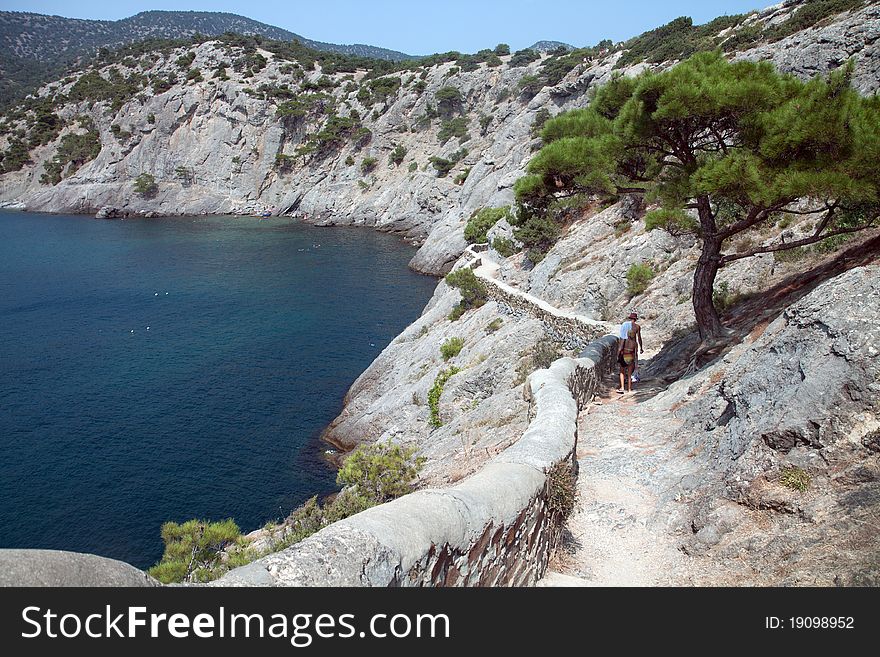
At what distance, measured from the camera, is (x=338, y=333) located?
45906mm

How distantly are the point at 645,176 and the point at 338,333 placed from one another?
1326 inches

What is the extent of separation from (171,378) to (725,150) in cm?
3468

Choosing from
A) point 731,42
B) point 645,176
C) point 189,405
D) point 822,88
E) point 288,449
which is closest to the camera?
point 822,88

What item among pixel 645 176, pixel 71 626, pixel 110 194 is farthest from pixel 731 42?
pixel 110 194

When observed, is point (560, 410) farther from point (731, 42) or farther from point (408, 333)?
point (731, 42)

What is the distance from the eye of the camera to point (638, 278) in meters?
24.0

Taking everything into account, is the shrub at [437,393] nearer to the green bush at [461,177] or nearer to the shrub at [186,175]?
the green bush at [461,177]

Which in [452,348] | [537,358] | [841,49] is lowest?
[452,348]

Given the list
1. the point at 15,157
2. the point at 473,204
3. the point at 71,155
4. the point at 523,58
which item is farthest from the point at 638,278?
the point at 15,157

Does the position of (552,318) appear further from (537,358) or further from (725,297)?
(725,297)

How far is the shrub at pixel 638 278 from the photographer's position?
2381 cm

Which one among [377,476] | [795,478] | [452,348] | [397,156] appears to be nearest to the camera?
[795,478]

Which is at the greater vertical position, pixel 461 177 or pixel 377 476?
pixel 461 177

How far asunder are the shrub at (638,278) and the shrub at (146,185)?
119 metres
